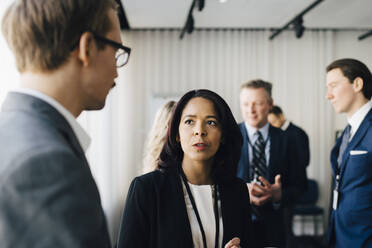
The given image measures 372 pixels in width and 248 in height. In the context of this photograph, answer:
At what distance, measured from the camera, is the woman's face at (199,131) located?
1463 mm

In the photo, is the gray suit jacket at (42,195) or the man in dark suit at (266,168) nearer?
the gray suit jacket at (42,195)

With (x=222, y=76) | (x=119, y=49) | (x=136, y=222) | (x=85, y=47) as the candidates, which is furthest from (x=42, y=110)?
(x=222, y=76)

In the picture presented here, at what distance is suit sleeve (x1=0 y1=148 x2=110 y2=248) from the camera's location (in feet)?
1.80

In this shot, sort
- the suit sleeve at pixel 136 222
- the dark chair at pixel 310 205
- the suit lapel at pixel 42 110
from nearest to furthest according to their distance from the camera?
the suit lapel at pixel 42 110
the suit sleeve at pixel 136 222
the dark chair at pixel 310 205

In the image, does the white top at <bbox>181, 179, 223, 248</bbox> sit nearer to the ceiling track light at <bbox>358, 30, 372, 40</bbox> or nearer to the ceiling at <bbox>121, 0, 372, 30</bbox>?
the ceiling at <bbox>121, 0, 372, 30</bbox>

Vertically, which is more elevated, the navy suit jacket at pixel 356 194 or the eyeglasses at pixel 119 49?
the eyeglasses at pixel 119 49

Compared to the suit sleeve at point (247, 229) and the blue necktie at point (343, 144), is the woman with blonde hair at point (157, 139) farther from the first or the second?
the blue necktie at point (343, 144)

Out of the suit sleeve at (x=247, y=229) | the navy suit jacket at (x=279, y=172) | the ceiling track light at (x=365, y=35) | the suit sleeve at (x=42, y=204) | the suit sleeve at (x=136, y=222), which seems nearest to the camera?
the suit sleeve at (x=42, y=204)

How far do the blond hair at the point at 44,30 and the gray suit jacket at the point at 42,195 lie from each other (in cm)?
19

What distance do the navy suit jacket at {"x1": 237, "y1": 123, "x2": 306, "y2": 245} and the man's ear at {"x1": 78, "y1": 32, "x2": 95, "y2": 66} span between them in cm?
197

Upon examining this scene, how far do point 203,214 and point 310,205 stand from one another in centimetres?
478

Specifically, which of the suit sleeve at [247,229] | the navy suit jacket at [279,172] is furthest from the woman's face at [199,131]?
the navy suit jacket at [279,172]

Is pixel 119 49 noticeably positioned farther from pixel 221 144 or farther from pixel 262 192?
pixel 262 192

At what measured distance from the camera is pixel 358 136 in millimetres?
2264
